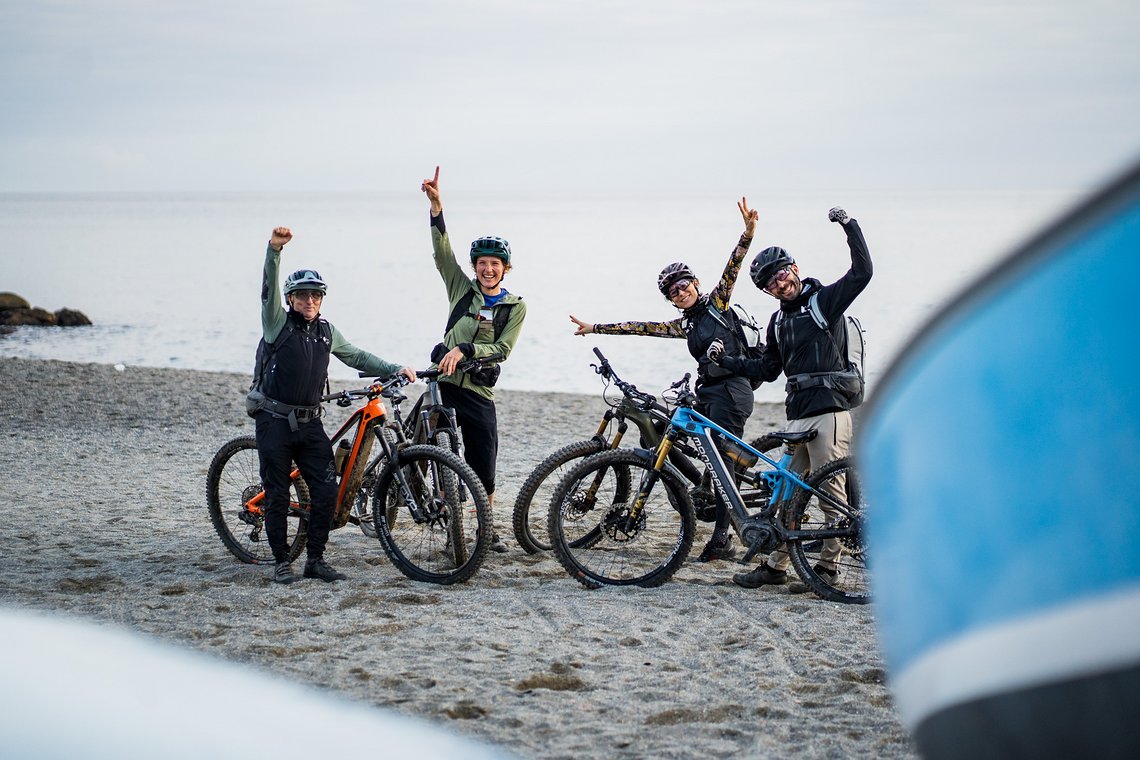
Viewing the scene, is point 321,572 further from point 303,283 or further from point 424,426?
point 303,283

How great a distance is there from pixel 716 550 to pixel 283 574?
2.46 metres

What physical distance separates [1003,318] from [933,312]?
18cm

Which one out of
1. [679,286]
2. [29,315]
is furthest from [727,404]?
[29,315]

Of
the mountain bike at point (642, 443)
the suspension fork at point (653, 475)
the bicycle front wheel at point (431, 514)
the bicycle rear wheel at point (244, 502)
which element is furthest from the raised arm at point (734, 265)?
the bicycle rear wheel at point (244, 502)

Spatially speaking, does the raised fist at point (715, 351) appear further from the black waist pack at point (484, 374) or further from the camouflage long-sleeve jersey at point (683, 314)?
the black waist pack at point (484, 374)

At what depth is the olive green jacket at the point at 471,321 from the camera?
6527 mm

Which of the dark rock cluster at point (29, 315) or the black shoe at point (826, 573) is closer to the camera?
the black shoe at point (826, 573)

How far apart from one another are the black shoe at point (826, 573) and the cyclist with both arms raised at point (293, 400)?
2352 mm

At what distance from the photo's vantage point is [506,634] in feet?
17.3

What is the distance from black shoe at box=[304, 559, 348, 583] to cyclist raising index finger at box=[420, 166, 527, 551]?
1.05 meters

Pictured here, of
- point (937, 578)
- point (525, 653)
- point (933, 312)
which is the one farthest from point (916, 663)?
point (525, 653)

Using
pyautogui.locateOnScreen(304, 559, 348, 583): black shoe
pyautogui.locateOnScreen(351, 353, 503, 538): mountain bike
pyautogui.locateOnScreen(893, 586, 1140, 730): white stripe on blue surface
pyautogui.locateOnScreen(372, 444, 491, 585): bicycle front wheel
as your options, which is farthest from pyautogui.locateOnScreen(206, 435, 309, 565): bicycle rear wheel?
pyautogui.locateOnScreen(893, 586, 1140, 730): white stripe on blue surface

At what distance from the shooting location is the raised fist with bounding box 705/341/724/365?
247 inches

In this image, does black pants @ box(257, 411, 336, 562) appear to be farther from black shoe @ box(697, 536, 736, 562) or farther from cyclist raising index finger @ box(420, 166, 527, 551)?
black shoe @ box(697, 536, 736, 562)
